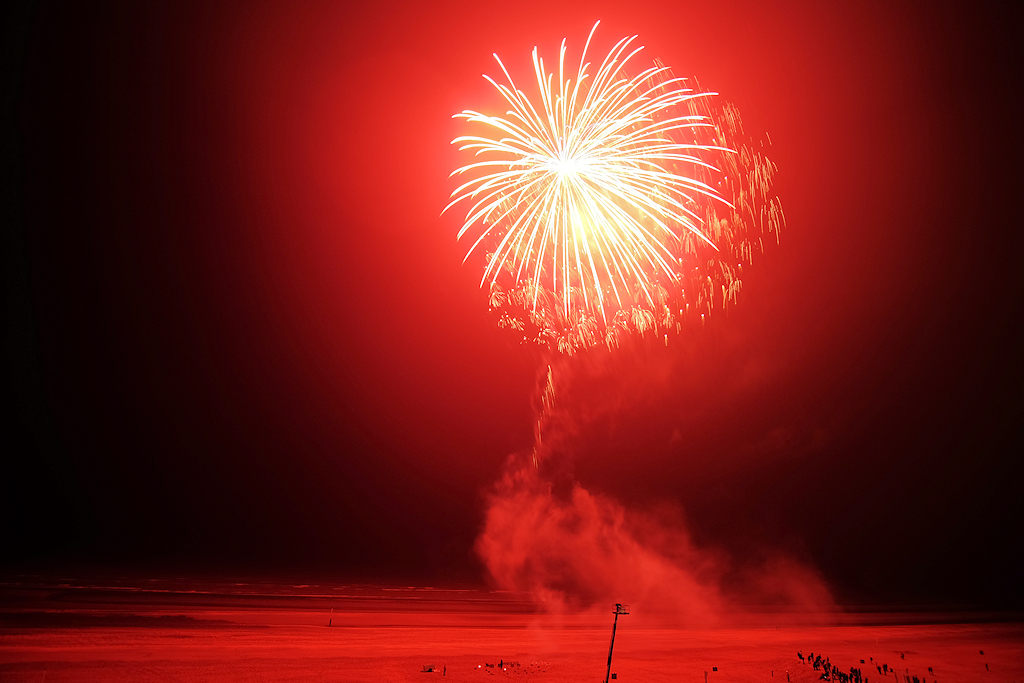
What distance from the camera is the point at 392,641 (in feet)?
98.8

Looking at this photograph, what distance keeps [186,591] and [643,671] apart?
36808 mm

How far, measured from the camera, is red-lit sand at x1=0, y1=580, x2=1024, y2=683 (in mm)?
24297

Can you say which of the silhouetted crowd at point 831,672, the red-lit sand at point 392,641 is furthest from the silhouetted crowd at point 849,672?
the red-lit sand at point 392,641

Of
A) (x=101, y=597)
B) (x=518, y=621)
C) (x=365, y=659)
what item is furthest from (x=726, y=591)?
(x=101, y=597)

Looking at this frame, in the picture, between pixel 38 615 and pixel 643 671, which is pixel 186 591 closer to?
pixel 38 615

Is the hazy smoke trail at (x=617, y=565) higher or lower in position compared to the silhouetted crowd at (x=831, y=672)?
higher

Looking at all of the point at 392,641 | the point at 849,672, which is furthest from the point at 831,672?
the point at 392,641

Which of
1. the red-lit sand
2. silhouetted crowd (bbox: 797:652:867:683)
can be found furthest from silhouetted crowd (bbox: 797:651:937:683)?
the red-lit sand

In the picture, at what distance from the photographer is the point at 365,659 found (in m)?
26.1

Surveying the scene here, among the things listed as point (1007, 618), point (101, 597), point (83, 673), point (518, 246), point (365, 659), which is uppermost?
point (518, 246)

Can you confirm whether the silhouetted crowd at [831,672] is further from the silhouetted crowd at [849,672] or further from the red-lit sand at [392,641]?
the red-lit sand at [392,641]

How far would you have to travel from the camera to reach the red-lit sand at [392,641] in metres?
24.3

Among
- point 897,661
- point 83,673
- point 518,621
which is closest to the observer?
point 83,673

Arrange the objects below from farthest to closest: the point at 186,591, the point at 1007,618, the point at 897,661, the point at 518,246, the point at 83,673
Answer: the point at 1007,618 < the point at 186,591 < the point at 897,661 < the point at 518,246 < the point at 83,673
